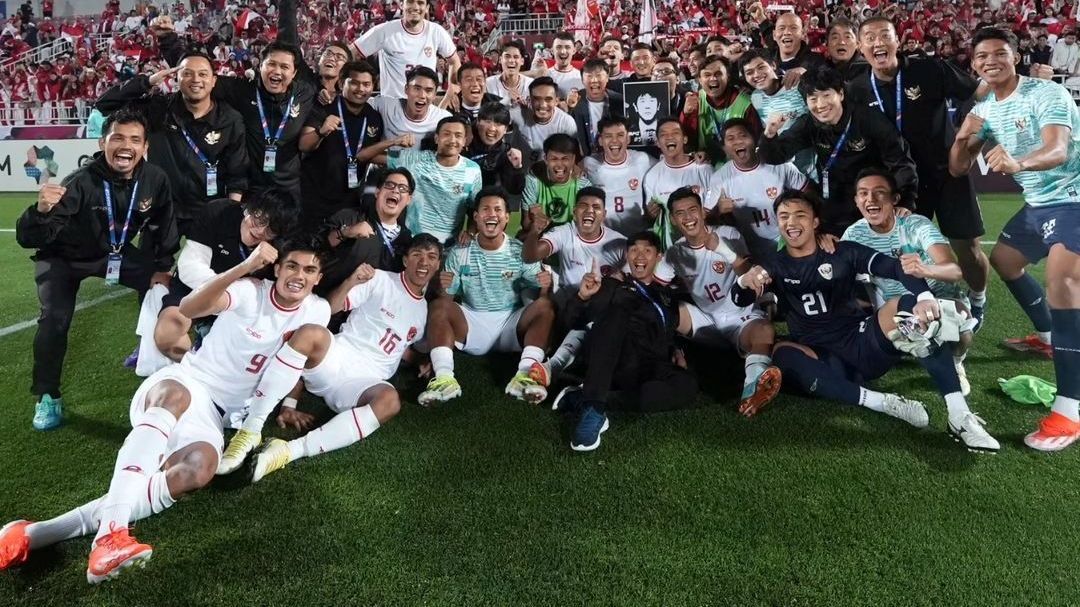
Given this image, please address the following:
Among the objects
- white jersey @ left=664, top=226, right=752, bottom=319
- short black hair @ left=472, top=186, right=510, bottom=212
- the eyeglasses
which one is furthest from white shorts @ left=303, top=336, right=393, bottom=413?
white jersey @ left=664, top=226, right=752, bottom=319

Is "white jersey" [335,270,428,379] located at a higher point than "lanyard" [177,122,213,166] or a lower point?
lower

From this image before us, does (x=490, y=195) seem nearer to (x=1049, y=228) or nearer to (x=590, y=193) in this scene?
(x=590, y=193)

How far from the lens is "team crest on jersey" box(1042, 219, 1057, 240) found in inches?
143

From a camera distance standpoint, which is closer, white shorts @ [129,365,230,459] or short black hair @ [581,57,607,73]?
white shorts @ [129,365,230,459]

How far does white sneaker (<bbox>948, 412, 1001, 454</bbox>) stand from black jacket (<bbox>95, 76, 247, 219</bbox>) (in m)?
4.63

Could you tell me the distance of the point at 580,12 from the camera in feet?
45.6

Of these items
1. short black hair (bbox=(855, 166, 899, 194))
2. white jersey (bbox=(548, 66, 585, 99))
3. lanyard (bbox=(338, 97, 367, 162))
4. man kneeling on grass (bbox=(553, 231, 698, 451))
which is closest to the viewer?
man kneeling on grass (bbox=(553, 231, 698, 451))

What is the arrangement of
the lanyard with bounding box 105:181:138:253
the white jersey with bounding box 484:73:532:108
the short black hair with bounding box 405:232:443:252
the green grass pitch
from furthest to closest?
the white jersey with bounding box 484:73:532:108 → the short black hair with bounding box 405:232:443:252 → the lanyard with bounding box 105:181:138:253 → the green grass pitch

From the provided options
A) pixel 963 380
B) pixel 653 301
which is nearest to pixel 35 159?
pixel 653 301

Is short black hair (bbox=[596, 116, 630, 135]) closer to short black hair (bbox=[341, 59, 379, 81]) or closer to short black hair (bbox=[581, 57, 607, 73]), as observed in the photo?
short black hair (bbox=[581, 57, 607, 73])

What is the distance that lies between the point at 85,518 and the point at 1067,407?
4.53 meters

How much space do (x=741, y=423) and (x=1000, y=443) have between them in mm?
1262

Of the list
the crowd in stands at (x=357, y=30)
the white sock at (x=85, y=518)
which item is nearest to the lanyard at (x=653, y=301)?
the white sock at (x=85, y=518)

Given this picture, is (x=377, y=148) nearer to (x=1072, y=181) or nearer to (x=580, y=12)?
(x=1072, y=181)
